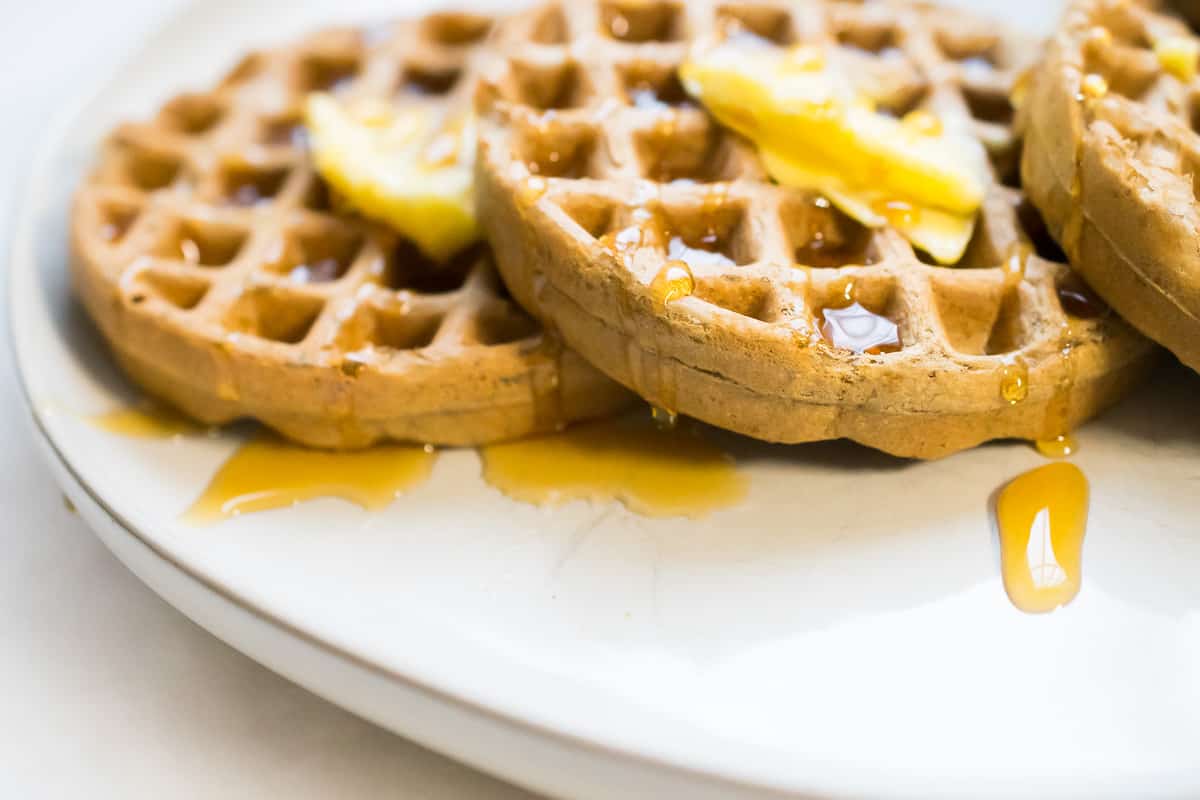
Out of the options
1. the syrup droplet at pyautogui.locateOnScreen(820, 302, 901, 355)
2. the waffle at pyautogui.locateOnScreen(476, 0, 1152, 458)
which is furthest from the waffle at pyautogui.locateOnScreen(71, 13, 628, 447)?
the syrup droplet at pyautogui.locateOnScreen(820, 302, 901, 355)

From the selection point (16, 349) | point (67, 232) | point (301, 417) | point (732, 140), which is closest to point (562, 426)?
point (301, 417)

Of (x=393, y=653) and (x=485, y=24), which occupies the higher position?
(x=485, y=24)

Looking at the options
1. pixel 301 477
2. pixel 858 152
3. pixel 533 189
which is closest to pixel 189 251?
pixel 301 477

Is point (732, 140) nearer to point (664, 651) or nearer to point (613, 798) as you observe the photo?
point (664, 651)

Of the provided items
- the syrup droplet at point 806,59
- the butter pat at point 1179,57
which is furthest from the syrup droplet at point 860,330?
the butter pat at point 1179,57

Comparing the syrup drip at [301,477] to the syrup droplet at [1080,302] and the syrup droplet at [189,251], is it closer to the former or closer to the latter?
the syrup droplet at [189,251]

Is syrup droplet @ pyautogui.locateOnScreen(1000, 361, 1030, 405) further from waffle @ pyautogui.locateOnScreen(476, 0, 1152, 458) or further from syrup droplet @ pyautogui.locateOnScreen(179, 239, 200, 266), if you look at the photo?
syrup droplet @ pyautogui.locateOnScreen(179, 239, 200, 266)

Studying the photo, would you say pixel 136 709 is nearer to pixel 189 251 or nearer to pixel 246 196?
pixel 189 251
